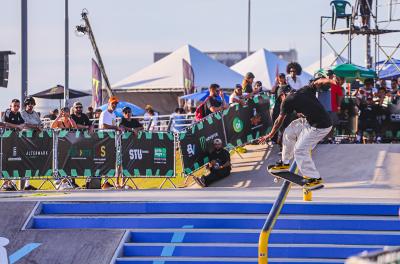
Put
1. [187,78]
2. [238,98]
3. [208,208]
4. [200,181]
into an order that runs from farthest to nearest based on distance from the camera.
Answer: [187,78], [238,98], [200,181], [208,208]

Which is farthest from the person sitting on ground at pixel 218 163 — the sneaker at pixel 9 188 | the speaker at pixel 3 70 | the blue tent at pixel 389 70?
the blue tent at pixel 389 70

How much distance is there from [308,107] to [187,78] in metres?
25.5

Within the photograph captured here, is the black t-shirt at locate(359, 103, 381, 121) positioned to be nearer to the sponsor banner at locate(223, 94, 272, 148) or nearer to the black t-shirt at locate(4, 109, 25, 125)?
the sponsor banner at locate(223, 94, 272, 148)

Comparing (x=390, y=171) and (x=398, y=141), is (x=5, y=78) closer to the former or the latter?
(x=390, y=171)

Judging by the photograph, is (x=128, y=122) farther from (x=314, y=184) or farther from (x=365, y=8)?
(x=365, y=8)

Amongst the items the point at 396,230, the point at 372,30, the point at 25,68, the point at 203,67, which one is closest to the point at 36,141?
the point at 25,68

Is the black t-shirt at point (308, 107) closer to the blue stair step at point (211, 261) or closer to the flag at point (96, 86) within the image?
the blue stair step at point (211, 261)

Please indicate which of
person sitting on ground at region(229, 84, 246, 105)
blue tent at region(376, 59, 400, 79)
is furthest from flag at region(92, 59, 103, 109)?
person sitting on ground at region(229, 84, 246, 105)

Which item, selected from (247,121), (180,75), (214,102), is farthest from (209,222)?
(180,75)

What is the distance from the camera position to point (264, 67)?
4197cm

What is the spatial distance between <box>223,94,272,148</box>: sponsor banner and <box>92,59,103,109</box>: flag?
48.7 feet

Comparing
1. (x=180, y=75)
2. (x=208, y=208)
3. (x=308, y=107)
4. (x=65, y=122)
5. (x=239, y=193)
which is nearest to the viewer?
(x=308, y=107)

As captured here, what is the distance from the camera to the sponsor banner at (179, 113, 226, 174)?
18.4 meters

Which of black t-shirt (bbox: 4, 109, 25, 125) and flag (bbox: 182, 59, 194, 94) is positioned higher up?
flag (bbox: 182, 59, 194, 94)
